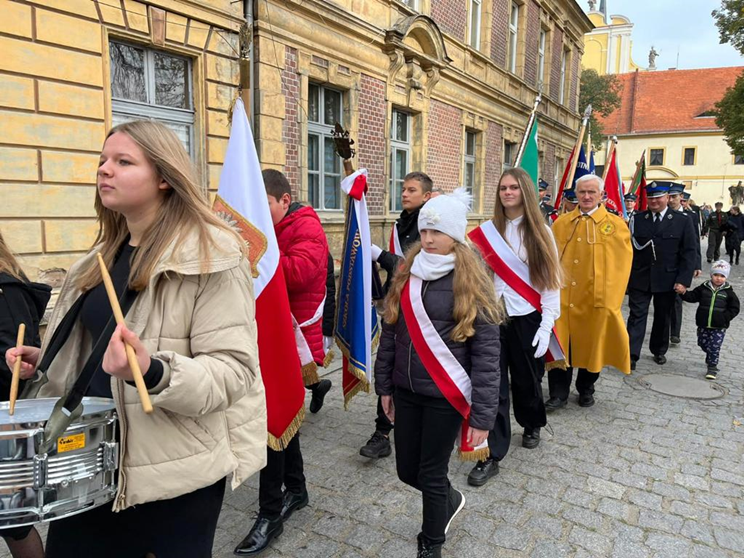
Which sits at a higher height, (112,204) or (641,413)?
(112,204)

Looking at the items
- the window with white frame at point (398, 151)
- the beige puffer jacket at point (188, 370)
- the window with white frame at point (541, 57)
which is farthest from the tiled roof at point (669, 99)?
the beige puffer jacket at point (188, 370)

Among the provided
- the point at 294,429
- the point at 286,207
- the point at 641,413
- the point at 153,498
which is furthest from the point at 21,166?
the point at 641,413

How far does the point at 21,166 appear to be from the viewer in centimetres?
571

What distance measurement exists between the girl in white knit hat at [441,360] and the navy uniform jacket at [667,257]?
4676 millimetres

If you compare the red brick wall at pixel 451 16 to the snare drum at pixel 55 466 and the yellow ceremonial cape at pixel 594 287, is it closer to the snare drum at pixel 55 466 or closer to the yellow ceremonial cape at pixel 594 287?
the yellow ceremonial cape at pixel 594 287

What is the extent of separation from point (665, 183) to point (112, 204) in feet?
22.4

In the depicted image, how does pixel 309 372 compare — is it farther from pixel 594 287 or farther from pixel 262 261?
pixel 594 287

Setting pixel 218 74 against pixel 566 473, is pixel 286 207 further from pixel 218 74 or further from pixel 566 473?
pixel 218 74

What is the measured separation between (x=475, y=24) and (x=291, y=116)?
837cm

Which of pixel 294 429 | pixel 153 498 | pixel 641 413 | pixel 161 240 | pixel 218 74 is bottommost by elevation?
pixel 641 413

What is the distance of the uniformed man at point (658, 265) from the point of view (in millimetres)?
6387

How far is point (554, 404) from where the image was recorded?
504 centimetres

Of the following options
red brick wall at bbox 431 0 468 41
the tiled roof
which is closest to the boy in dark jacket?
red brick wall at bbox 431 0 468 41

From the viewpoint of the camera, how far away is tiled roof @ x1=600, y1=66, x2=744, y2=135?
164 feet
